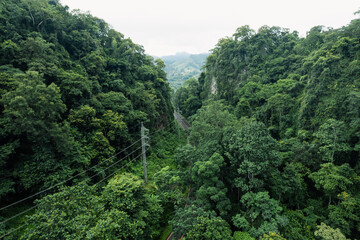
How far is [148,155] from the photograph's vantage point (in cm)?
2989

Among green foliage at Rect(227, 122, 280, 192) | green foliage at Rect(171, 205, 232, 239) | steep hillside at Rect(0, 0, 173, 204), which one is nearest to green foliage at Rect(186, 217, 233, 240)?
green foliage at Rect(171, 205, 232, 239)

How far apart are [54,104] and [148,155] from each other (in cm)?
1679

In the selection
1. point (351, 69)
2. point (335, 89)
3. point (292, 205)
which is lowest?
point (292, 205)

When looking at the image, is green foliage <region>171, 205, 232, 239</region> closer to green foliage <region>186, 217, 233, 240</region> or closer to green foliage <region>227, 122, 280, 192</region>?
green foliage <region>186, 217, 233, 240</region>

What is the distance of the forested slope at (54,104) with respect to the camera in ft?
49.0

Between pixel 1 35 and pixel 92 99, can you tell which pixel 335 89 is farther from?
pixel 1 35

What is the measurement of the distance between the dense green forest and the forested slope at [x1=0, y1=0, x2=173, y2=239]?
122mm

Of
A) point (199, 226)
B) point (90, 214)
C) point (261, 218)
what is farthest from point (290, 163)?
point (90, 214)

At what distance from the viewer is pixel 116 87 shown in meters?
29.0

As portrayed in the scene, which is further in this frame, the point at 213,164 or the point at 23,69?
the point at 23,69

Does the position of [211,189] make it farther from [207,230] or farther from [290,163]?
[290,163]

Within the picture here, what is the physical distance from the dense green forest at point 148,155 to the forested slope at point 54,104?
122mm

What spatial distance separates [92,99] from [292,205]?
86.8ft

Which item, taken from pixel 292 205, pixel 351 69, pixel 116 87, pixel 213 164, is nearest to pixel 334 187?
pixel 292 205
